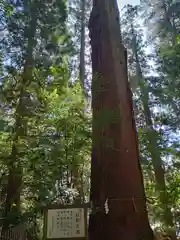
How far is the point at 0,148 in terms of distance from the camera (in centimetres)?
597

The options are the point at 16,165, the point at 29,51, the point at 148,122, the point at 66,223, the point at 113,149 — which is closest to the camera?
the point at 66,223

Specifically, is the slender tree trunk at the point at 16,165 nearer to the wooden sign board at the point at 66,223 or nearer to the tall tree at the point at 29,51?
the tall tree at the point at 29,51

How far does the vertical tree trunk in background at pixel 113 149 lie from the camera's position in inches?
126

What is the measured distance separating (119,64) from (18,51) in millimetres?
5224

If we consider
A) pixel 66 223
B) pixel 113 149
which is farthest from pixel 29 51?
pixel 66 223

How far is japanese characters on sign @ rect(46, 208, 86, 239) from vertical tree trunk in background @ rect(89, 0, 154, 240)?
9.7 inches

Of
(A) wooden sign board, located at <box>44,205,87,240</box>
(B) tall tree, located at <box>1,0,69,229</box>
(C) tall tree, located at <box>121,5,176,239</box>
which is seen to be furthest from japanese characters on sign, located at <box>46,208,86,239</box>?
(B) tall tree, located at <box>1,0,69,229</box>

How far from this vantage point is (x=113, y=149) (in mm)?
3660

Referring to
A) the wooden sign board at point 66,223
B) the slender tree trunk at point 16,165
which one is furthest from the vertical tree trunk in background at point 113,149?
the slender tree trunk at point 16,165

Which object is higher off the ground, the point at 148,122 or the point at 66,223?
the point at 148,122

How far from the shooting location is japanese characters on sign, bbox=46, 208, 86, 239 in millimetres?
3125

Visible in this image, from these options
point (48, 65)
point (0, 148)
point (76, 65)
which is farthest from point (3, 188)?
point (76, 65)

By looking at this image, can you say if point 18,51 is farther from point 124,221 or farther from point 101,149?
point 124,221

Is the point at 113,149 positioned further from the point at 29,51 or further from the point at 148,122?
the point at 148,122
